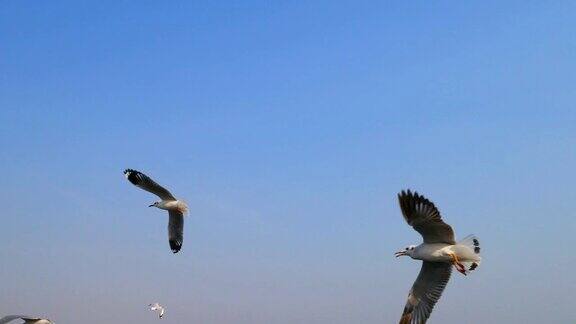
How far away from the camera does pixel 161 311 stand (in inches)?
1272

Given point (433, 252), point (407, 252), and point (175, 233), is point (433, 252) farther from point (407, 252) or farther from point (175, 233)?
point (175, 233)

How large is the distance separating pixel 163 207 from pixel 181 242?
6.11 ft

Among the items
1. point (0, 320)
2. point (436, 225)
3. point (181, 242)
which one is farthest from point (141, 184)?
point (436, 225)

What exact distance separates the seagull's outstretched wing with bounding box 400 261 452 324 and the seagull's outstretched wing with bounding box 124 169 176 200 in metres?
11.5

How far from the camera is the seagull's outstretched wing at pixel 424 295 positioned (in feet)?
58.9

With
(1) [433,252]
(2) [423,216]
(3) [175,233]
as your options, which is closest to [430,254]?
(1) [433,252]

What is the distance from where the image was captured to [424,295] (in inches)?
715

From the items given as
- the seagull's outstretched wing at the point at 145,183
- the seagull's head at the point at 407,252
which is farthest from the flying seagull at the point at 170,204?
the seagull's head at the point at 407,252

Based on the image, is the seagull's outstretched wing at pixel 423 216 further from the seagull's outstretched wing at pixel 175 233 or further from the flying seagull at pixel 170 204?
the seagull's outstretched wing at pixel 175 233

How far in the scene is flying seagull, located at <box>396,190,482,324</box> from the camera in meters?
15.7

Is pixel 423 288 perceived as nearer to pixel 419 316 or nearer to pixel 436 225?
pixel 419 316

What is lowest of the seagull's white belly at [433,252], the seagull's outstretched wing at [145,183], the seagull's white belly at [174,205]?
the seagull's white belly at [433,252]

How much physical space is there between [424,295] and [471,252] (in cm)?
235

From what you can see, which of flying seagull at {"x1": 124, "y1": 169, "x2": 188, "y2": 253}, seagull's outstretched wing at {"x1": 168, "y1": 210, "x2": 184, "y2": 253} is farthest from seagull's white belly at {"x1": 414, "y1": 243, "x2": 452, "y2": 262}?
seagull's outstretched wing at {"x1": 168, "y1": 210, "x2": 184, "y2": 253}
